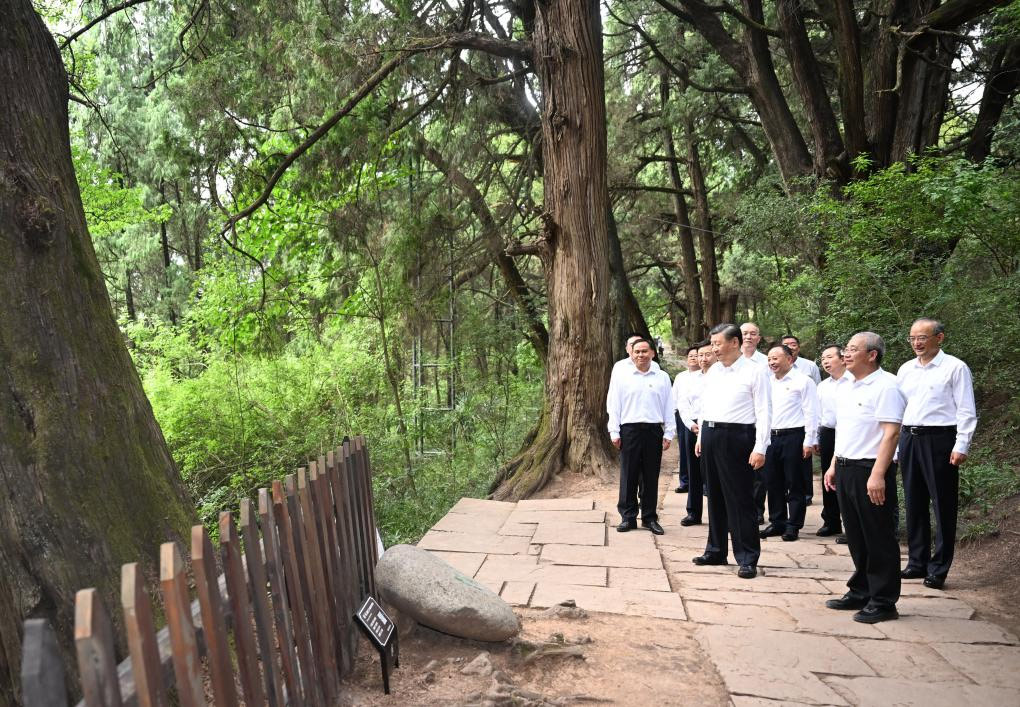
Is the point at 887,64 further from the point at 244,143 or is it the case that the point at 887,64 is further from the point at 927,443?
the point at 244,143

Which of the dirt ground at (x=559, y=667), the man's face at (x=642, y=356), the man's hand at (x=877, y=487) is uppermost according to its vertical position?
the man's face at (x=642, y=356)

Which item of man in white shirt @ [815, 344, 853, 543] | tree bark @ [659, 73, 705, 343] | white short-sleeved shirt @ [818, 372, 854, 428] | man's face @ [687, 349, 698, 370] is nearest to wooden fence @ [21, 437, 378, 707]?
man in white shirt @ [815, 344, 853, 543]

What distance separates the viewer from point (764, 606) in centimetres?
477

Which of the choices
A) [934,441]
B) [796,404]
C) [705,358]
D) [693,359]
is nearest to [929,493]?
[934,441]

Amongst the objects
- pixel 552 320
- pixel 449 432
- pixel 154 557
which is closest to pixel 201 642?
pixel 154 557

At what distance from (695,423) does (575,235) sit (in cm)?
292

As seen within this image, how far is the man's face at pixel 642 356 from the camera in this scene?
678cm

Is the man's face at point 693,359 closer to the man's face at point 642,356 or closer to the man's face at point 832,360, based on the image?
the man's face at point 642,356

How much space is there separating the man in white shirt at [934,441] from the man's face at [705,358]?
233 cm

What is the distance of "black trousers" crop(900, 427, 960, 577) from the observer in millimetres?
5273

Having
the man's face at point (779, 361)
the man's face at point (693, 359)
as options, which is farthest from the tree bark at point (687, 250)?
the man's face at point (779, 361)

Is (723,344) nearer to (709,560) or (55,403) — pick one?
(709,560)

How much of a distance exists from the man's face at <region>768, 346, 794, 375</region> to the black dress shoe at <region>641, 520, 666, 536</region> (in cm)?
193

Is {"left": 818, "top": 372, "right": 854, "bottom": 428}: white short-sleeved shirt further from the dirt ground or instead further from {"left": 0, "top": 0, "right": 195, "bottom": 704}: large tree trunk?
{"left": 0, "top": 0, "right": 195, "bottom": 704}: large tree trunk
